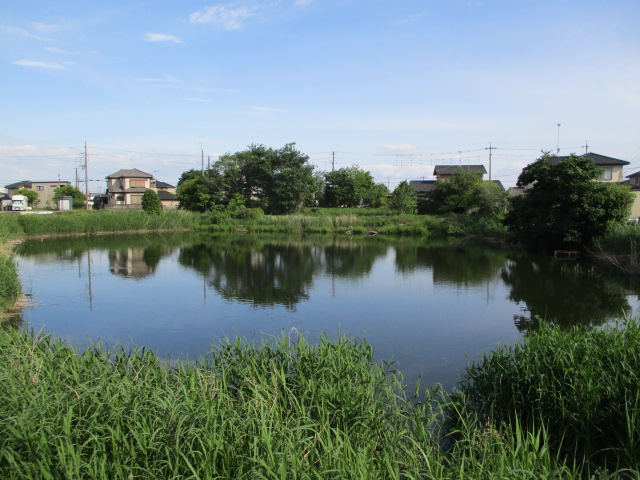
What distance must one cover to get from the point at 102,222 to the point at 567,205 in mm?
26352

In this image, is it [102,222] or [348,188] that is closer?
[102,222]

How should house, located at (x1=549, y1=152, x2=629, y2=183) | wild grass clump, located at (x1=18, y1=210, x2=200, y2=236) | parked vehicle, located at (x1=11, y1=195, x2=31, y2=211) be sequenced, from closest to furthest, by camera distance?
wild grass clump, located at (x1=18, y1=210, x2=200, y2=236) < house, located at (x1=549, y1=152, x2=629, y2=183) < parked vehicle, located at (x1=11, y1=195, x2=31, y2=211)

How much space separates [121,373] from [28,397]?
106 cm

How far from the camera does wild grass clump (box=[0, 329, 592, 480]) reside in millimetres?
3240

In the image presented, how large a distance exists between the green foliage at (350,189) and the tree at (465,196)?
20.5 feet

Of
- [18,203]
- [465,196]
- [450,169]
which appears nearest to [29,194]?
[18,203]

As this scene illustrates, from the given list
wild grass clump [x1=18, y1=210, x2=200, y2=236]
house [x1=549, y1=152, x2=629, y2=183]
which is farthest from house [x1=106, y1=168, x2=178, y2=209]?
house [x1=549, y1=152, x2=629, y2=183]

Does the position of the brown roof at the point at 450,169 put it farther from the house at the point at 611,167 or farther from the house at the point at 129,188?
the house at the point at 129,188

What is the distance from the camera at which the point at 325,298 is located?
1238cm

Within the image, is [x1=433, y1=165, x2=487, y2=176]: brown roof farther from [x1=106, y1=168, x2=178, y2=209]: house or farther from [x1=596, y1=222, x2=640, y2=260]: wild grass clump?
[x1=596, y1=222, x2=640, y2=260]: wild grass clump

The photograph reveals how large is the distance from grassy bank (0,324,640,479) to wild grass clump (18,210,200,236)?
85.7ft

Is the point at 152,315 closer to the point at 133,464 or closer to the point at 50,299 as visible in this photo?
the point at 50,299

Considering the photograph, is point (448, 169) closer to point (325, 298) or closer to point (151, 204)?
point (151, 204)

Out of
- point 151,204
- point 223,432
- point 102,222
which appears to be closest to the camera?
point 223,432
